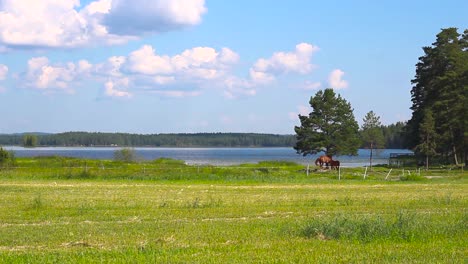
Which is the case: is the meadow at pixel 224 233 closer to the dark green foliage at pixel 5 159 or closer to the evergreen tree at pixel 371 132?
the dark green foliage at pixel 5 159

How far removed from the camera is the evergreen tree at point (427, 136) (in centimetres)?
7750

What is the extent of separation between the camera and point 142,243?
1384 cm

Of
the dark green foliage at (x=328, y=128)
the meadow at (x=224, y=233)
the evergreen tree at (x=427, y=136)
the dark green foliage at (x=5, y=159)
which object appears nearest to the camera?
the meadow at (x=224, y=233)

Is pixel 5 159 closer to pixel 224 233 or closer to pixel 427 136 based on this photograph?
pixel 427 136

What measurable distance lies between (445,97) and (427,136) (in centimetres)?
601

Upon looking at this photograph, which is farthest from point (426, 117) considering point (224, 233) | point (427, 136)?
point (224, 233)

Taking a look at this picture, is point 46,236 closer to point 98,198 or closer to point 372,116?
point 98,198

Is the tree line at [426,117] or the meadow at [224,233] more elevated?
the tree line at [426,117]

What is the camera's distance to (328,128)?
9081 centimetres

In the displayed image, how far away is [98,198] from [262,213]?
983 cm

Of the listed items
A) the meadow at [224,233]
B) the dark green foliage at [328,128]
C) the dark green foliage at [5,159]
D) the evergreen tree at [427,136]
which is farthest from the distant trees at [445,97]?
the meadow at [224,233]

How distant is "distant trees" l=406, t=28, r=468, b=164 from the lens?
77.9m

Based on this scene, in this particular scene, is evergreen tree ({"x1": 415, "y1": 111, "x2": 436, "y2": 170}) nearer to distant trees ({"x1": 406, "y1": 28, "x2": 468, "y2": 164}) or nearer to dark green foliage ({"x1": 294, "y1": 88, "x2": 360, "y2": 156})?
distant trees ({"x1": 406, "y1": 28, "x2": 468, "y2": 164})

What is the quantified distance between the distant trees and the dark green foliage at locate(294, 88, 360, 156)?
834 cm
